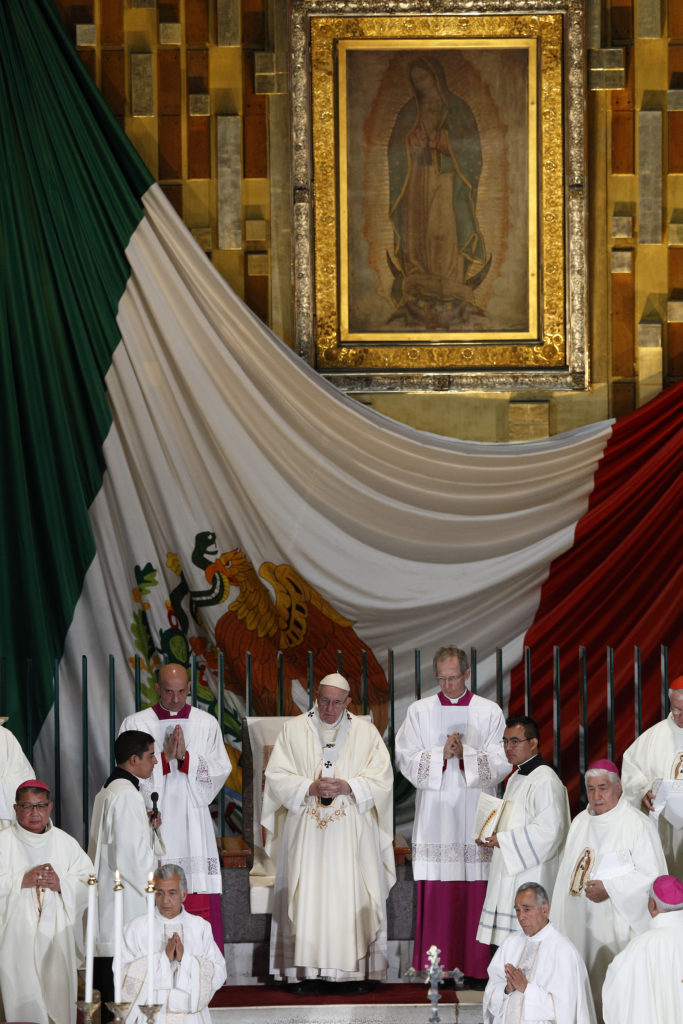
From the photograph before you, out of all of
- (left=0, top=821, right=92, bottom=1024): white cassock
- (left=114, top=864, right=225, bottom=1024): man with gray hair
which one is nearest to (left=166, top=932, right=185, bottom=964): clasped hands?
(left=114, top=864, right=225, bottom=1024): man with gray hair

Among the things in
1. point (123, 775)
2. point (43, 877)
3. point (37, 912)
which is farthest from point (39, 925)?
point (123, 775)

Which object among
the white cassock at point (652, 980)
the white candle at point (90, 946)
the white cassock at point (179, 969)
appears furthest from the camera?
the white cassock at point (652, 980)

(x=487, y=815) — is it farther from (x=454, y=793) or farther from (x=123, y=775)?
(x=123, y=775)

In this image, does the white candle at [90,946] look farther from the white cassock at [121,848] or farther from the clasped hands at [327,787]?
the clasped hands at [327,787]

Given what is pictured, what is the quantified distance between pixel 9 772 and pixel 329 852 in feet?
5.84

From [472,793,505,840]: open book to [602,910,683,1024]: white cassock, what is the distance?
137 centimetres

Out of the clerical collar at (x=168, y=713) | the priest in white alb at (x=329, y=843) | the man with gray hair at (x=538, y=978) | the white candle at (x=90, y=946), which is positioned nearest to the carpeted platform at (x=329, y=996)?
the priest in white alb at (x=329, y=843)

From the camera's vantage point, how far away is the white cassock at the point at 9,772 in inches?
357

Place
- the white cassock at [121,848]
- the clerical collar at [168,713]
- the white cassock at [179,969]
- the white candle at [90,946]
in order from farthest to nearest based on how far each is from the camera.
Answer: the clerical collar at [168,713], the white cassock at [121,848], the white cassock at [179,969], the white candle at [90,946]

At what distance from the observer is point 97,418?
11.5 metres

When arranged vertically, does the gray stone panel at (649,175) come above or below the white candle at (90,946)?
above

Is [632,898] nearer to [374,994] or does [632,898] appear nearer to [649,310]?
[374,994]

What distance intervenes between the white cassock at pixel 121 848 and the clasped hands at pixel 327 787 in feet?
3.13

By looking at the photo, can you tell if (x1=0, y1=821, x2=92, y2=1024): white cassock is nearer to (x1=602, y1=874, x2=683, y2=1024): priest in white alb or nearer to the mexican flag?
(x1=602, y1=874, x2=683, y2=1024): priest in white alb
